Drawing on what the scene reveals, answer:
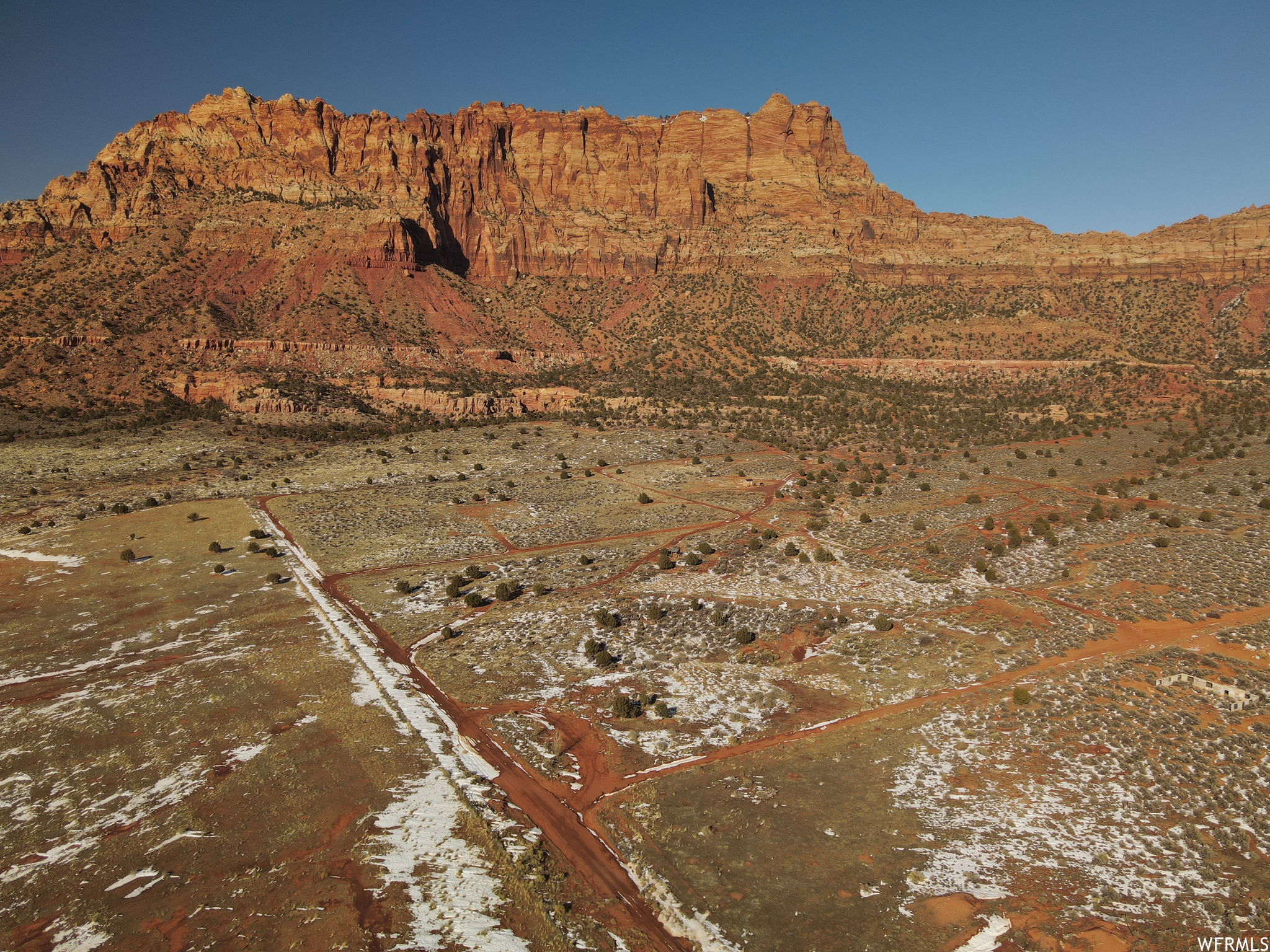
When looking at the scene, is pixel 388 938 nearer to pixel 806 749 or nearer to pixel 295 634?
pixel 806 749

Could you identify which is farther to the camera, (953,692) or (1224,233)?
(1224,233)

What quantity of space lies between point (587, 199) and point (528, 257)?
16.4m

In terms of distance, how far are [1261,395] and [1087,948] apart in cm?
8444

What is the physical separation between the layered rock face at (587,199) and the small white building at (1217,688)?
97.6 m

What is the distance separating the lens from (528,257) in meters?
113

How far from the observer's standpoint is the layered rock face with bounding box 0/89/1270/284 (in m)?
98.9

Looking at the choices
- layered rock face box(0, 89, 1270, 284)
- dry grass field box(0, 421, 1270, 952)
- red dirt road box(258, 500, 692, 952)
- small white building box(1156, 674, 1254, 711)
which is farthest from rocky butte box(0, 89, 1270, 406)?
small white building box(1156, 674, 1254, 711)

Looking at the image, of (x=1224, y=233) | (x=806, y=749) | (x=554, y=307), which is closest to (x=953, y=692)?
(x=806, y=749)

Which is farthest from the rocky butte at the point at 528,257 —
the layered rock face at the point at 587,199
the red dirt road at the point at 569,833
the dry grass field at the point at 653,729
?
the red dirt road at the point at 569,833

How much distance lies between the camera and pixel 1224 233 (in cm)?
10712

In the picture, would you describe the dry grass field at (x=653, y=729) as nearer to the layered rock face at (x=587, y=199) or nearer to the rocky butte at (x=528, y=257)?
the rocky butte at (x=528, y=257)

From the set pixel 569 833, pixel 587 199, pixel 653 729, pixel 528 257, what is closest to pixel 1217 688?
pixel 653 729

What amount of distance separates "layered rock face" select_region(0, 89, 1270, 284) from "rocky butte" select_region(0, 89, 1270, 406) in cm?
39

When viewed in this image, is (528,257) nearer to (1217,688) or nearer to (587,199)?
(587,199)
